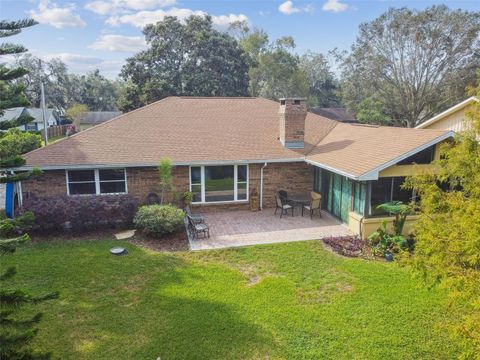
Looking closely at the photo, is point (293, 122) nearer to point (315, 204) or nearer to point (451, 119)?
point (315, 204)

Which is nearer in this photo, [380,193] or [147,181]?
[380,193]

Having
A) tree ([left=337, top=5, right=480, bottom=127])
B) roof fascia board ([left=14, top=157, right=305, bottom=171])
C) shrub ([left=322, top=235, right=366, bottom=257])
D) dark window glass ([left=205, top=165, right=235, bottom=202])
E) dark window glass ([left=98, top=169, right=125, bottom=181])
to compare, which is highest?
tree ([left=337, top=5, right=480, bottom=127])

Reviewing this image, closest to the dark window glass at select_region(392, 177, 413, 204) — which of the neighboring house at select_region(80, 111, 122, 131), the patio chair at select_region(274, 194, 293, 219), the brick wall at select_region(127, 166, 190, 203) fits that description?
the patio chair at select_region(274, 194, 293, 219)

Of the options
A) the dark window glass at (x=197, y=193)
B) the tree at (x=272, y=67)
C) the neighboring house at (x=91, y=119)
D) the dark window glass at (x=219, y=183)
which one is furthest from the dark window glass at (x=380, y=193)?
the neighboring house at (x=91, y=119)

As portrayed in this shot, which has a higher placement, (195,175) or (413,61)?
(413,61)

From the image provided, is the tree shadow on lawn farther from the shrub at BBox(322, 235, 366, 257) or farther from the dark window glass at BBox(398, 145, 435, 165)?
the dark window glass at BBox(398, 145, 435, 165)

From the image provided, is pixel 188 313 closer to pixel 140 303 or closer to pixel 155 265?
pixel 140 303

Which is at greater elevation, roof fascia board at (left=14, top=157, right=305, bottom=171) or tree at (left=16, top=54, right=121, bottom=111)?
tree at (left=16, top=54, right=121, bottom=111)

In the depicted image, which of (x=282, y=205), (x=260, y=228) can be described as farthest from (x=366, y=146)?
(x=260, y=228)
